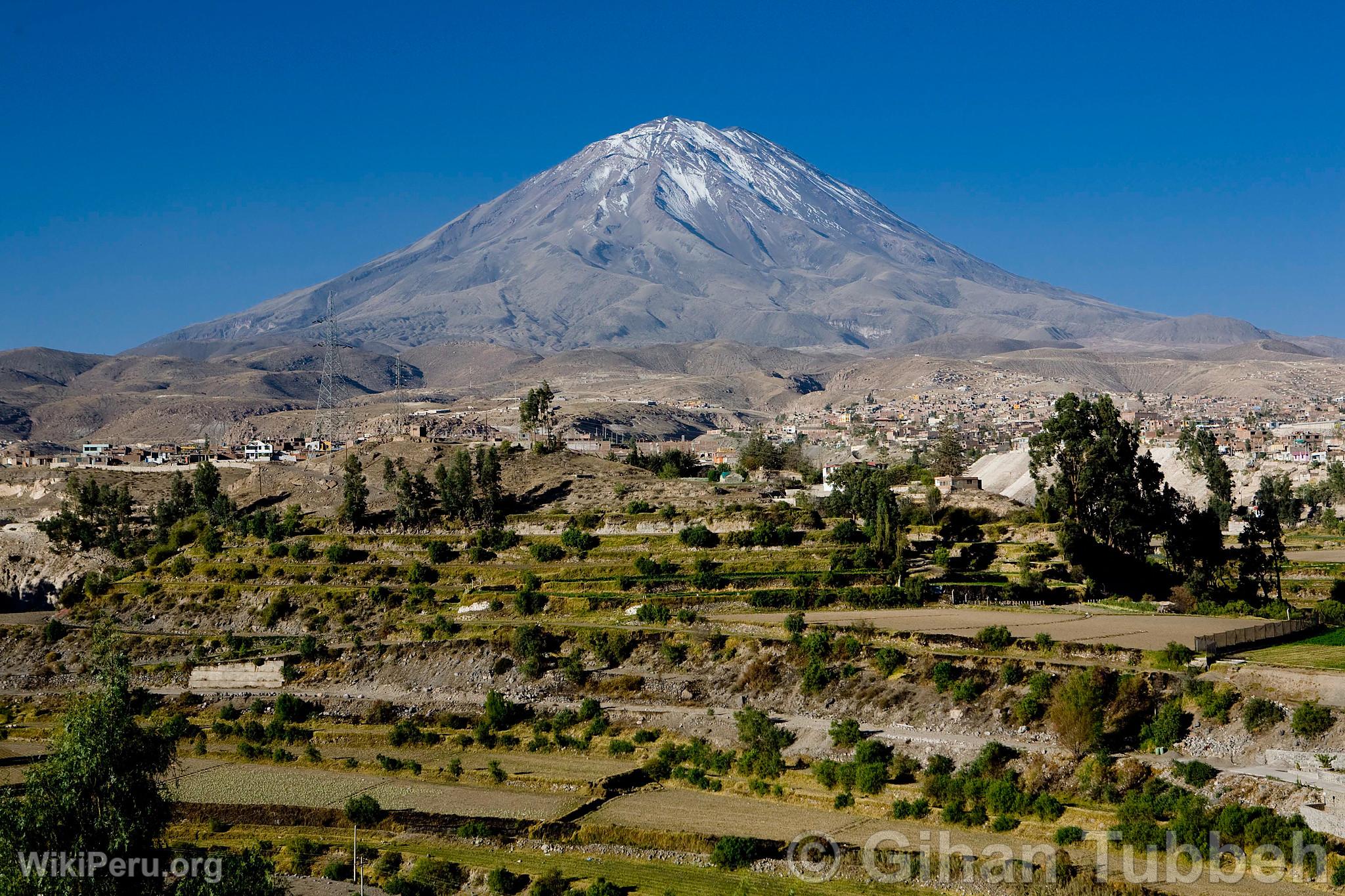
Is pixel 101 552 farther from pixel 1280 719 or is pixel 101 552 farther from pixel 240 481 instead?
pixel 1280 719

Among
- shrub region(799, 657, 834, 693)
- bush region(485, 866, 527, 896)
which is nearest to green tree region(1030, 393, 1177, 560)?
shrub region(799, 657, 834, 693)

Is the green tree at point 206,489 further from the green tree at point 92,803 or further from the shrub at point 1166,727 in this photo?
the green tree at point 92,803

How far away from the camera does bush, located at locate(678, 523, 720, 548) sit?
54.0m

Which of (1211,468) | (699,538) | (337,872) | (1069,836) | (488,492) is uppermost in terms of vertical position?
(1211,468)

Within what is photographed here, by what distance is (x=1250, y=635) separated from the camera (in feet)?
122

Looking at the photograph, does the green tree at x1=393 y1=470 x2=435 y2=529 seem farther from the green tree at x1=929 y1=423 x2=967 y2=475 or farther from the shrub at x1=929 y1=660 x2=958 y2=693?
the shrub at x1=929 y1=660 x2=958 y2=693

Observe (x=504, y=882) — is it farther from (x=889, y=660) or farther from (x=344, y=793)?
(x=889, y=660)

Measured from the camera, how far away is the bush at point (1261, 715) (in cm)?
3034

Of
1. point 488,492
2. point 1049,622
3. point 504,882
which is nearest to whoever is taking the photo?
point 504,882

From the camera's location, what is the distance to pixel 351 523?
Answer: 2454 inches

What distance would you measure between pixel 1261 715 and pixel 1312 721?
3.72 feet

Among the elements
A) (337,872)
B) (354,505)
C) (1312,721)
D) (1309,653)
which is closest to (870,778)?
(1312,721)

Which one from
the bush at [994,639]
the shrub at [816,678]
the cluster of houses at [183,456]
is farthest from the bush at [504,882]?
the cluster of houses at [183,456]

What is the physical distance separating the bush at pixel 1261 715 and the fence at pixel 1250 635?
13.0ft
